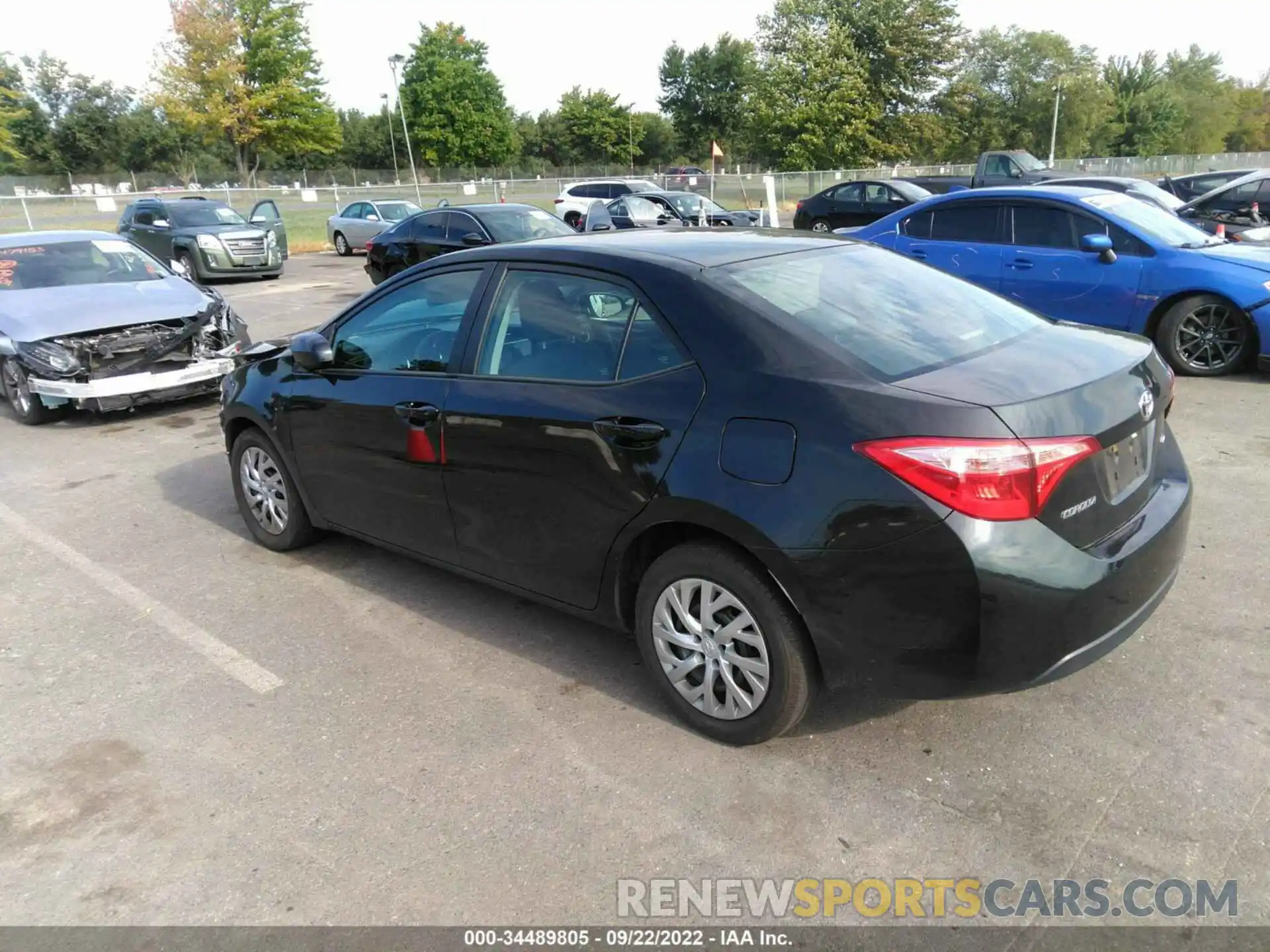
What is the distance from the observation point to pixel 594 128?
85.8 m

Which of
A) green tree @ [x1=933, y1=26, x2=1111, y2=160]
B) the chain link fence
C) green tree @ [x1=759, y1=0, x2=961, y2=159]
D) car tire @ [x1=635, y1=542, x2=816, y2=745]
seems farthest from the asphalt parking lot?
green tree @ [x1=933, y1=26, x2=1111, y2=160]

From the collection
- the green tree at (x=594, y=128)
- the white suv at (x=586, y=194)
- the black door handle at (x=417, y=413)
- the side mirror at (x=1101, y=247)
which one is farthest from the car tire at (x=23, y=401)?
the green tree at (x=594, y=128)

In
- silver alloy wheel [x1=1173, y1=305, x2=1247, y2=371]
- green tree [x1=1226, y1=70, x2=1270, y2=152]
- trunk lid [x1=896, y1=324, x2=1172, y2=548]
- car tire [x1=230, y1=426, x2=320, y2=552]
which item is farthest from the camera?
green tree [x1=1226, y1=70, x2=1270, y2=152]

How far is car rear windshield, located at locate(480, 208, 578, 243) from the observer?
42.2ft

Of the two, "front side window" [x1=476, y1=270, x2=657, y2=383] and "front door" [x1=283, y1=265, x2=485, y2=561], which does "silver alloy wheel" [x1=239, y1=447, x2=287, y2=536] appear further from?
"front side window" [x1=476, y1=270, x2=657, y2=383]

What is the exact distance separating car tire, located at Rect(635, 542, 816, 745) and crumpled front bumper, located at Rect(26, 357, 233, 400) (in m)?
6.44

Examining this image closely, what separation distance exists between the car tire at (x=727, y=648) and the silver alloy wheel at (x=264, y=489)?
257 cm

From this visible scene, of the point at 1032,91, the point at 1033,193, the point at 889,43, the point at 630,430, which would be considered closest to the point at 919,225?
the point at 1033,193

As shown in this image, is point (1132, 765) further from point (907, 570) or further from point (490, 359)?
point (490, 359)

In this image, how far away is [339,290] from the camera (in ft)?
56.3

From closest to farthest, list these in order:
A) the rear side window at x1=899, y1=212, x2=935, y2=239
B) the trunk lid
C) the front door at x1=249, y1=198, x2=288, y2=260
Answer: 1. the trunk lid
2. the rear side window at x1=899, y1=212, x2=935, y2=239
3. the front door at x1=249, y1=198, x2=288, y2=260

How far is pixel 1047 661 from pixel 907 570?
510 mm

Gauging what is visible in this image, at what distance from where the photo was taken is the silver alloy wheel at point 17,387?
8234 mm

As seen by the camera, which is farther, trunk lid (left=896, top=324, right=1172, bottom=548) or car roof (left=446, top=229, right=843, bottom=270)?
car roof (left=446, top=229, right=843, bottom=270)
